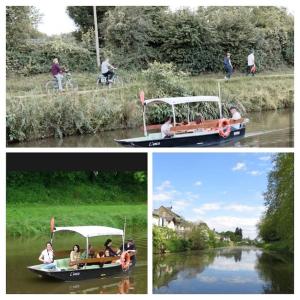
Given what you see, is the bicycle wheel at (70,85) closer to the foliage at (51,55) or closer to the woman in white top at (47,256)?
the foliage at (51,55)

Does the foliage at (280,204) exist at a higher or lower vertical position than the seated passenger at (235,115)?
lower

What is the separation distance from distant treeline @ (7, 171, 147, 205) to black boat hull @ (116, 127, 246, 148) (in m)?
0.49

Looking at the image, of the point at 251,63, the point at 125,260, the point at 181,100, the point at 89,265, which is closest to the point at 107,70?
the point at 181,100

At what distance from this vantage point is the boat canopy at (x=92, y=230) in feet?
35.5

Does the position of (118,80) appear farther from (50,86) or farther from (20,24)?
(20,24)

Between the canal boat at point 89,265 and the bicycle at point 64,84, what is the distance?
2.37 meters

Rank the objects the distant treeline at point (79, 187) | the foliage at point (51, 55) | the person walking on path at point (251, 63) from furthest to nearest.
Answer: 1. the person walking on path at point (251, 63)
2. the foliage at point (51, 55)
3. the distant treeline at point (79, 187)

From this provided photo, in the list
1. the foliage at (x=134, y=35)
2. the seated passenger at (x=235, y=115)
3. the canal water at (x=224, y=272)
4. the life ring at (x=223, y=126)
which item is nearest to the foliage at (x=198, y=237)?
the canal water at (x=224, y=272)

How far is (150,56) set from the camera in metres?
12.1

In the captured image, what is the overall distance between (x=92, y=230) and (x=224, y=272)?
6.85ft

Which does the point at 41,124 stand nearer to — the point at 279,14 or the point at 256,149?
the point at 256,149

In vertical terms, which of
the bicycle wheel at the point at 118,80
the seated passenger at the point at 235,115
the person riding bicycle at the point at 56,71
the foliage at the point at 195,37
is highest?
the foliage at the point at 195,37

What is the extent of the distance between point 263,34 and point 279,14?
0.58m

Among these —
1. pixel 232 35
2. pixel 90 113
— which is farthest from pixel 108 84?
pixel 232 35
